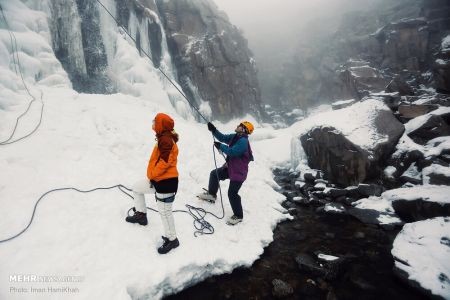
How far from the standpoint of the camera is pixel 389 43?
1774 inches

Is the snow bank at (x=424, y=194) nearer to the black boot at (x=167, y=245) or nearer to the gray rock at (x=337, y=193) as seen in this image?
the gray rock at (x=337, y=193)

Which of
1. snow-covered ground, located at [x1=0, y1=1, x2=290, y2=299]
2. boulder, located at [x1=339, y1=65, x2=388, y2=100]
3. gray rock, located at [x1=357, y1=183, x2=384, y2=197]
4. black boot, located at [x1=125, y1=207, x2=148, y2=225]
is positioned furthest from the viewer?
boulder, located at [x1=339, y1=65, x2=388, y2=100]

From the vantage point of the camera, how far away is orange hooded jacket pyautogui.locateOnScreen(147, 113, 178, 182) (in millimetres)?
4648

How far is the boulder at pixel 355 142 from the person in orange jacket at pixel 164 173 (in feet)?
28.8

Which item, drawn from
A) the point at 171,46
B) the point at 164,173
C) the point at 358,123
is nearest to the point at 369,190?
the point at 358,123

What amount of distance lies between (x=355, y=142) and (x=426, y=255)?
6313 mm

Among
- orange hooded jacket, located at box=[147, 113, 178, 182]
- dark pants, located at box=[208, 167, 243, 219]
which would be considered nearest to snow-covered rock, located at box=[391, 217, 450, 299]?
dark pants, located at box=[208, 167, 243, 219]

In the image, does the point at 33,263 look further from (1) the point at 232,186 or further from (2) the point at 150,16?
(2) the point at 150,16

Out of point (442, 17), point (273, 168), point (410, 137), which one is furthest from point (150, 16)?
point (442, 17)

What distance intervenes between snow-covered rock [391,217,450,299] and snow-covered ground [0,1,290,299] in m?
2.88

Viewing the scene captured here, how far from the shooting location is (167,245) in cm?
504

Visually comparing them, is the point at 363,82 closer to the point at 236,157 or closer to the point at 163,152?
the point at 236,157

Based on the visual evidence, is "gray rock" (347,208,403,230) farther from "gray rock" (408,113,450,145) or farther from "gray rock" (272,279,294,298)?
"gray rock" (408,113,450,145)

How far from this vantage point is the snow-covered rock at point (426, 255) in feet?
16.6
